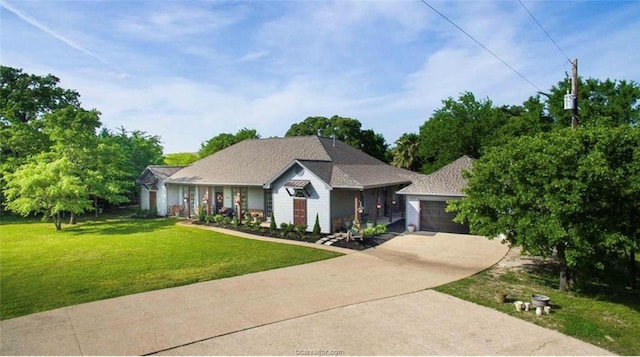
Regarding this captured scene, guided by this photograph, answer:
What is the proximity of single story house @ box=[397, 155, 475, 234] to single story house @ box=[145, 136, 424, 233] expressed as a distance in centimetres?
250

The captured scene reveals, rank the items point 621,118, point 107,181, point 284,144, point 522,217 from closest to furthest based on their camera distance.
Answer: point 522,217, point 621,118, point 107,181, point 284,144

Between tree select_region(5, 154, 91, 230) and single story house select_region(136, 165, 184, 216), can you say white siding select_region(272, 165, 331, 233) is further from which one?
tree select_region(5, 154, 91, 230)

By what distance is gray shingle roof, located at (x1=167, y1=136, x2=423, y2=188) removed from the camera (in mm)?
24356

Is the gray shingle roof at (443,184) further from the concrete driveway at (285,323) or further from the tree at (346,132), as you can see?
the tree at (346,132)

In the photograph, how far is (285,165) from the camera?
1072 inches

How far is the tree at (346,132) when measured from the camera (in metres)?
49.7

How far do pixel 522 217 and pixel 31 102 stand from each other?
41875mm

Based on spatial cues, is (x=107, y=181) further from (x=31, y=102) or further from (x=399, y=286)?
(x=399, y=286)

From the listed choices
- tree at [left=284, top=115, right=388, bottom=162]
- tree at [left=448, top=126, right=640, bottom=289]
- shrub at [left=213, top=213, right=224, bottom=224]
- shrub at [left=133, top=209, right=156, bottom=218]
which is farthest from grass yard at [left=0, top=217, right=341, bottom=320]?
tree at [left=284, top=115, right=388, bottom=162]

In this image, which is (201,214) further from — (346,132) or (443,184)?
(346,132)

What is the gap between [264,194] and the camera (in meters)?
26.8

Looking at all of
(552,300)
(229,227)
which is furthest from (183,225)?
(552,300)

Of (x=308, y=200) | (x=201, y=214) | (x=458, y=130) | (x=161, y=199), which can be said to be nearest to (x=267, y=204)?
(x=201, y=214)

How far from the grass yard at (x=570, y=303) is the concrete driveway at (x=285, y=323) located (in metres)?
0.63
